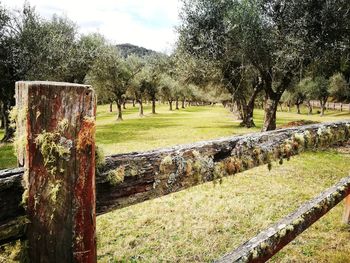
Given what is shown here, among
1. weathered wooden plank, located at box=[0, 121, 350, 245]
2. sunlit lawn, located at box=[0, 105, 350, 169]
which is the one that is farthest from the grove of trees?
weathered wooden plank, located at box=[0, 121, 350, 245]

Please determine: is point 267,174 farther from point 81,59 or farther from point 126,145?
point 81,59

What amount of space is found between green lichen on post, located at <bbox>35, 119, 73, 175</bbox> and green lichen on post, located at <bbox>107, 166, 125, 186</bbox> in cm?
39

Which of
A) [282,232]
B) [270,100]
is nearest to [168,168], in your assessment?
[282,232]

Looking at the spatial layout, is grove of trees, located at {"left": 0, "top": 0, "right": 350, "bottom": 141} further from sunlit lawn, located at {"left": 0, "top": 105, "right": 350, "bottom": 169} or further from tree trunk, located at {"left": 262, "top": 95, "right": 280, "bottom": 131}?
sunlit lawn, located at {"left": 0, "top": 105, "right": 350, "bottom": 169}

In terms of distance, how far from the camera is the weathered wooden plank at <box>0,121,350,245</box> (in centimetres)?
209

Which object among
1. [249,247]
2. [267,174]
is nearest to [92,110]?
[249,247]

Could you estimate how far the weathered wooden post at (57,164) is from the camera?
5.56 feet

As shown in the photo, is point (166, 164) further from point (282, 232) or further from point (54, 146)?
point (282, 232)

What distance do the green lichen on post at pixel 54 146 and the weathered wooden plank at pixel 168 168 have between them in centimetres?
18

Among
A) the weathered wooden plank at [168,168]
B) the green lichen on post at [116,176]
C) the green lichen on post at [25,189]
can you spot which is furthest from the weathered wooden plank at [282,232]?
the green lichen on post at [25,189]

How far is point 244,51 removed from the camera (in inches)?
806

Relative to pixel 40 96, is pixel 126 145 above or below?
below

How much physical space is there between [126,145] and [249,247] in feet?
67.2

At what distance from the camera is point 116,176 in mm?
2133
